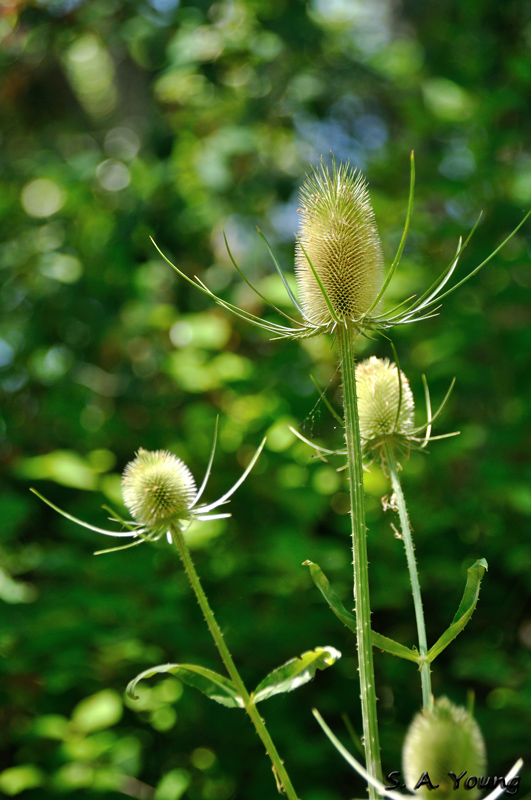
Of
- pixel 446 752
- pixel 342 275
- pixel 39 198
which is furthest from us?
pixel 39 198

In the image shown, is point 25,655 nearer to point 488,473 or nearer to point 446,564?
point 446,564

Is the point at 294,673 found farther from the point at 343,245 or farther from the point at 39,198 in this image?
the point at 39,198

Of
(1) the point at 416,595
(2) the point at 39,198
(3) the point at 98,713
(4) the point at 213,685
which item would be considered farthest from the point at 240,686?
(2) the point at 39,198

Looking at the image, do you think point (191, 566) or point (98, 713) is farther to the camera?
point (98, 713)

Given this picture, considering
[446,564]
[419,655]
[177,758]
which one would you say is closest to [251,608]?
[177,758]

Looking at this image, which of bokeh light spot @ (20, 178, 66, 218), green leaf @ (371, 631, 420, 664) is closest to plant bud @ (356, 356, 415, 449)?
green leaf @ (371, 631, 420, 664)

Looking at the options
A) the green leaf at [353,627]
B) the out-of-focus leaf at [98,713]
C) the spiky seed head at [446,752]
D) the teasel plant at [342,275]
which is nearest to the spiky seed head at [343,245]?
the teasel plant at [342,275]

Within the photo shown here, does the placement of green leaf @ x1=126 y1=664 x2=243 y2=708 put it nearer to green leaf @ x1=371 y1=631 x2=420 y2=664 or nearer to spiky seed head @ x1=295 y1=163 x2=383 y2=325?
green leaf @ x1=371 y1=631 x2=420 y2=664
